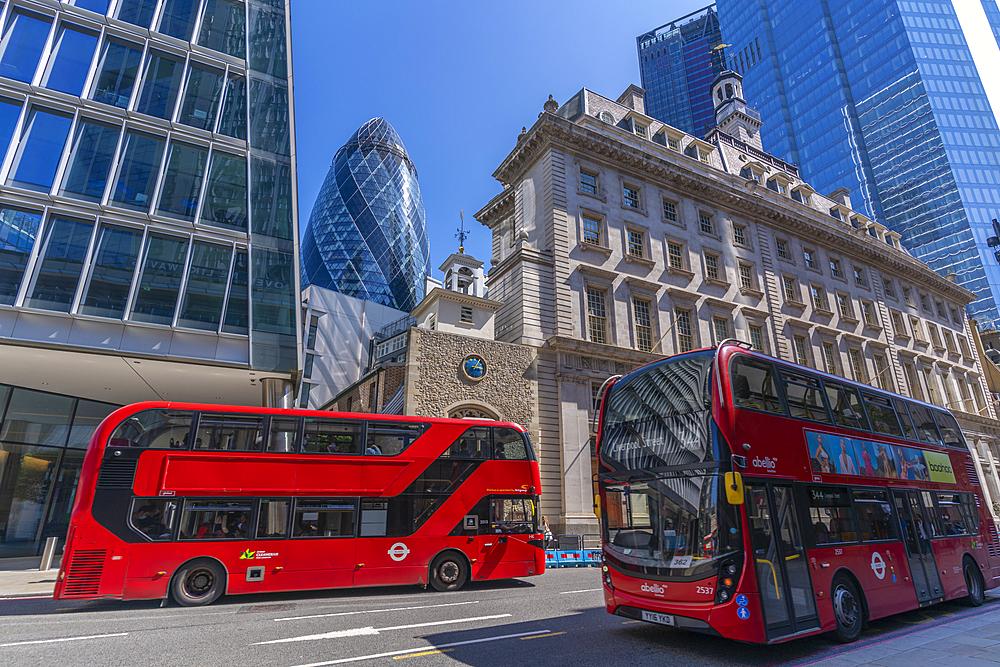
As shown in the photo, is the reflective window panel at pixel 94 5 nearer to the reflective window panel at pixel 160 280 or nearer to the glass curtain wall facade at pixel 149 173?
the glass curtain wall facade at pixel 149 173

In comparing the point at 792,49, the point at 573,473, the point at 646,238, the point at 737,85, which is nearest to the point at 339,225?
the point at 737,85

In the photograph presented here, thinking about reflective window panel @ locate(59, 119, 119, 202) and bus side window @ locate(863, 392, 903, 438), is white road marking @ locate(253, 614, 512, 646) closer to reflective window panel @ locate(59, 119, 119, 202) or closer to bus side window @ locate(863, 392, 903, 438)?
bus side window @ locate(863, 392, 903, 438)

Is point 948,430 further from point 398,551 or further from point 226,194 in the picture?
point 226,194

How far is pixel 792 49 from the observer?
98938 millimetres

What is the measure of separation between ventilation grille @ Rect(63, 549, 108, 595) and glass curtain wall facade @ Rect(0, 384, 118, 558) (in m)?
13.0

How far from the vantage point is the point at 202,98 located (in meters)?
18.5

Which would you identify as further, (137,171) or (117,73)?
(117,73)

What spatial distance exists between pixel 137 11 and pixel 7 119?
604 centimetres

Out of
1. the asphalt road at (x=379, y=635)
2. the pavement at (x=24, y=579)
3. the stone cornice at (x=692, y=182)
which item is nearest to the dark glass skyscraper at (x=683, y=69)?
the stone cornice at (x=692, y=182)

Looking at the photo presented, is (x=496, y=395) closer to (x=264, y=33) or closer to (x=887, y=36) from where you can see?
(x=264, y=33)

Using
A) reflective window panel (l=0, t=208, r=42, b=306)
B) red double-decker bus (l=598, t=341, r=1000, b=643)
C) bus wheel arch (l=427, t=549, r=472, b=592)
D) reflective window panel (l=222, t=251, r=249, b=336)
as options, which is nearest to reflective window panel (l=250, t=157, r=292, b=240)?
reflective window panel (l=222, t=251, r=249, b=336)

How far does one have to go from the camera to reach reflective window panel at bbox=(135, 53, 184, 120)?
17344 mm

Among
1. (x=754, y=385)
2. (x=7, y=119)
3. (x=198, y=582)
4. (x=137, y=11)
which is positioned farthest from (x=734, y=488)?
(x=137, y=11)

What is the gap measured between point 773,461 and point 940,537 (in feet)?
19.5
